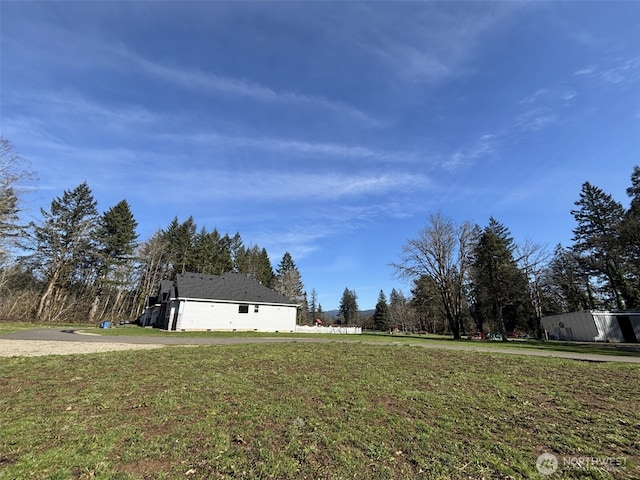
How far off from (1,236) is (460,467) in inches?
1330

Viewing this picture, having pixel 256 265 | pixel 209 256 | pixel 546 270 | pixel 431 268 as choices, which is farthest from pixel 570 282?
pixel 209 256

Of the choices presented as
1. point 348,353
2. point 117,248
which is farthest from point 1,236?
point 348,353

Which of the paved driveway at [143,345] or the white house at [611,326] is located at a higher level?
the white house at [611,326]

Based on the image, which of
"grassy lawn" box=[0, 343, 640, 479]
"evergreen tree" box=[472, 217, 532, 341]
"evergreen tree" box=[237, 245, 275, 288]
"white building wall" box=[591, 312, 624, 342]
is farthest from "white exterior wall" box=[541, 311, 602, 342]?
"evergreen tree" box=[237, 245, 275, 288]

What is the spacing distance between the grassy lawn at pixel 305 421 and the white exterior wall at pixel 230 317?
68.0ft

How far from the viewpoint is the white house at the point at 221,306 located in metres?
29.1

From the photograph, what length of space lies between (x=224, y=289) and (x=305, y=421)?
29316 millimetres

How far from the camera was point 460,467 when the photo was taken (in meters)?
3.51

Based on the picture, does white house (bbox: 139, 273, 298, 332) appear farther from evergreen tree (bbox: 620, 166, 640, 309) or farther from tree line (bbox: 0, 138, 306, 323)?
evergreen tree (bbox: 620, 166, 640, 309)

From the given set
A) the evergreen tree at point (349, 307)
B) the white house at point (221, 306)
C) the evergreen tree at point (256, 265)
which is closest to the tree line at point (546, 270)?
the white house at point (221, 306)

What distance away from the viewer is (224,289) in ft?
106

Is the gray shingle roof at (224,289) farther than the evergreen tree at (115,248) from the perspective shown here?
No

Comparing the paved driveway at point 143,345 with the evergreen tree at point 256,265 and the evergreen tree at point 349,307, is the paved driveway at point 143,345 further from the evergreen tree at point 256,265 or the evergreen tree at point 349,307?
the evergreen tree at point 349,307

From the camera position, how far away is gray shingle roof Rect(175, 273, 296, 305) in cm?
3021
